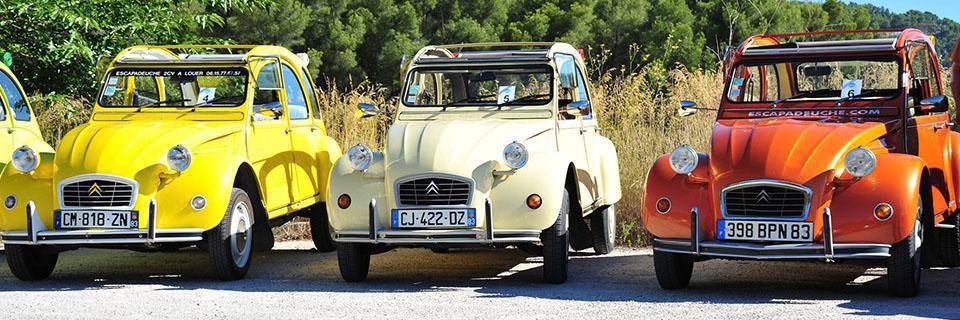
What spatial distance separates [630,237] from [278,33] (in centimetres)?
2478

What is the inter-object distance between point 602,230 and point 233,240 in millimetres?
3221

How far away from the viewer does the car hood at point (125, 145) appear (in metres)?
9.73

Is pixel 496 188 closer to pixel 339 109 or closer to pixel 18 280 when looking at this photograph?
pixel 18 280

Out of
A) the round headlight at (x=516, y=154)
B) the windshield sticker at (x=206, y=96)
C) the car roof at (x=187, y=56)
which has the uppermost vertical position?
the car roof at (x=187, y=56)

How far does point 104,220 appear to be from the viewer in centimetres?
957

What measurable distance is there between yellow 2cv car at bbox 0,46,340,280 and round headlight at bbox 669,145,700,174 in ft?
10.6

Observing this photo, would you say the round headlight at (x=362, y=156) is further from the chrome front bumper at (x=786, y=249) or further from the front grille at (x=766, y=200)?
the front grille at (x=766, y=200)

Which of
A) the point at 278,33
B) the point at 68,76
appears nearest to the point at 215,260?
the point at 68,76

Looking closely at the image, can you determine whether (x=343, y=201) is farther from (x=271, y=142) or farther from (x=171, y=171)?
(x=271, y=142)

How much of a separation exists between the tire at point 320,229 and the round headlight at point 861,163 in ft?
17.5

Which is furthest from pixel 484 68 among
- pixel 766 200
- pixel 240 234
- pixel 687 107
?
pixel 766 200

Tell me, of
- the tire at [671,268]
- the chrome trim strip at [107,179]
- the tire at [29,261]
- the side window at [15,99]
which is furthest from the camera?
the side window at [15,99]

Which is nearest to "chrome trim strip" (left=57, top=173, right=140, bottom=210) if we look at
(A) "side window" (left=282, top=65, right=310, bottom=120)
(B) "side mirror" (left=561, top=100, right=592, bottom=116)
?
(A) "side window" (left=282, top=65, right=310, bottom=120)

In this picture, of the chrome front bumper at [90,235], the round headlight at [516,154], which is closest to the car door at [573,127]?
the round headlight at [516,154]
